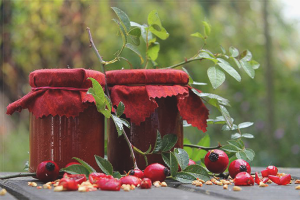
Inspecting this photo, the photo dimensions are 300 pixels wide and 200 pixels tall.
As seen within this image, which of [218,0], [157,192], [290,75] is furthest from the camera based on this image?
[218,0]

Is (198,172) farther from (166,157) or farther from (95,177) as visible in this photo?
(95,177)

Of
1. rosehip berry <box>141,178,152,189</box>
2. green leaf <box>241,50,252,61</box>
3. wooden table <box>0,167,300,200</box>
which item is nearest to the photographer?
wooden table <box>0,167,300,200</box>

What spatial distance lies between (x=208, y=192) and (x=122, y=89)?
0.37 metres

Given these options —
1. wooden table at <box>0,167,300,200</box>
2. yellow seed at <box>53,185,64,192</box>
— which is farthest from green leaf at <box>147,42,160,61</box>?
yellow seed at <box>53,185,64,192</box>

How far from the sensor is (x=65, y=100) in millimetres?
1021

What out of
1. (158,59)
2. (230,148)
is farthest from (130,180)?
(158,59)

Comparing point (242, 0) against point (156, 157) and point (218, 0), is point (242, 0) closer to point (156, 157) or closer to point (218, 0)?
point (218, 0)

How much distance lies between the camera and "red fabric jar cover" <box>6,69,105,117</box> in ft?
3.35

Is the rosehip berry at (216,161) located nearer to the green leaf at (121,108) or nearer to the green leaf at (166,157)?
the green leaf at (166,157)

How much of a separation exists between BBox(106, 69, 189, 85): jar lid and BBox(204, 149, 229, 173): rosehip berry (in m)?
0.21

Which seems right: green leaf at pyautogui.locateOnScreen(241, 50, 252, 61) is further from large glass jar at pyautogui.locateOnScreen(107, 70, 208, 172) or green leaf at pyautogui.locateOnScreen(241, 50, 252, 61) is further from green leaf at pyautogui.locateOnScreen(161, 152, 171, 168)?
green leaf at pyautogui.locateOnScreen(161, 152, 171, 168)

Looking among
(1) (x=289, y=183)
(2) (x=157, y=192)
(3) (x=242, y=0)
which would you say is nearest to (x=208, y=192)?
(2) (x=157, y=192)

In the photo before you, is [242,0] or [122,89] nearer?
[122,89]

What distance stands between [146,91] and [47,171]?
1.00 ft
